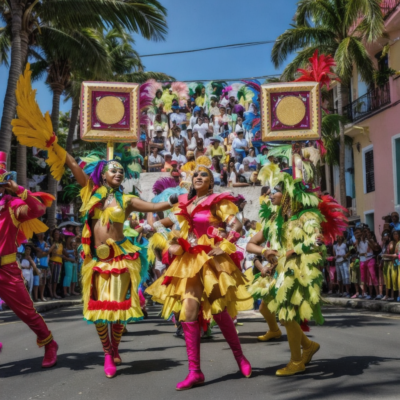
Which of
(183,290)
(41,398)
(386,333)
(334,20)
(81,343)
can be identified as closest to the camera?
(41,398)

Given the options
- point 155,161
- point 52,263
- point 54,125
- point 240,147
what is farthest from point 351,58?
point 52,263

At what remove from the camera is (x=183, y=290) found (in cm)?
546

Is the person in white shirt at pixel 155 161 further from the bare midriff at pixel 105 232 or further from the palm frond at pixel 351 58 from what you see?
the bare midriff at pixel 105 232

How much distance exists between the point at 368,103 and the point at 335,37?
3.71 meters

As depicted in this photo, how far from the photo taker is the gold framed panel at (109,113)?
917cm

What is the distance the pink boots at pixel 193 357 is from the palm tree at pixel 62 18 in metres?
12.3

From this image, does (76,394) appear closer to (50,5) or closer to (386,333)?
(386,333)

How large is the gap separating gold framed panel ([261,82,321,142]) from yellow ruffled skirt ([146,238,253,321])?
492cm

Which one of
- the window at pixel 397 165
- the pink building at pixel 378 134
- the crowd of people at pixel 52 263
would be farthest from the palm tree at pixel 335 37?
the crowd of people at pixel 52 263

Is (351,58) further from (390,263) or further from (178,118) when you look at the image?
(390,263)

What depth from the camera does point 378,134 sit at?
26281mm

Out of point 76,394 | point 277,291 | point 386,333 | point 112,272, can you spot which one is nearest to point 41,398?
point 76,394

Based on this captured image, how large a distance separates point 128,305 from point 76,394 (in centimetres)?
114

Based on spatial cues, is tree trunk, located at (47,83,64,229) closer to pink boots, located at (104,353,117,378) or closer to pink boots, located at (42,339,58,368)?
pink boots, located at (42,339,58,368)
